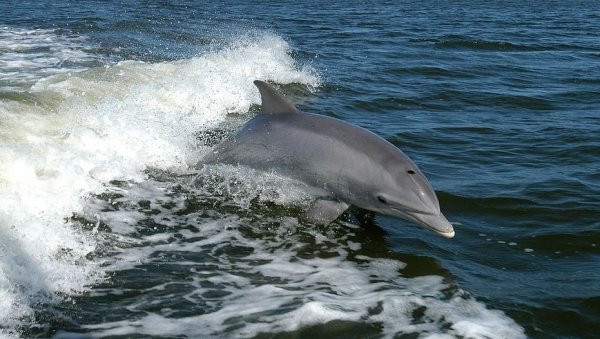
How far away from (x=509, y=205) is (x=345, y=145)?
226 cm

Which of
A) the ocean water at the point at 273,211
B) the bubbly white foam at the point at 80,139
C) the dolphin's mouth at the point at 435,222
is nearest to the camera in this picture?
the ocean water at the point at 273,211

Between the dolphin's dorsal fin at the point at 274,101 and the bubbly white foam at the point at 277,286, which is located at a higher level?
the dolphin's dorsal fin at the point at 274,101

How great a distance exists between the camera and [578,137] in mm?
11984

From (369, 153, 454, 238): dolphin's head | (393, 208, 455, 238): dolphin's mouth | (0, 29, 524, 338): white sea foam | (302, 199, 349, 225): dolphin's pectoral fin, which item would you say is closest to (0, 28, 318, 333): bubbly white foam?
(0, 29, 524, 338): white sea foam

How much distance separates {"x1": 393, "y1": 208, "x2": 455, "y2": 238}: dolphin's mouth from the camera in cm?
727

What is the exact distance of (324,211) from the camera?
25.7 feet

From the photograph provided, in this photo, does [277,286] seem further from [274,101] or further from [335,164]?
[274,101]

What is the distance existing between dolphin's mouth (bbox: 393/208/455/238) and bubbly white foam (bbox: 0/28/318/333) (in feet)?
10.4

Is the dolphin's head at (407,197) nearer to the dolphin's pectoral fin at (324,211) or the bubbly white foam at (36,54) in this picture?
the dolphin's pectoral fin at (324,211)

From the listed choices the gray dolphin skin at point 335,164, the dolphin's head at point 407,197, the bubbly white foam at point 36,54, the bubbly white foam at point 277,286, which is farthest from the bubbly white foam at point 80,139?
the dolphin's head at point 407,197

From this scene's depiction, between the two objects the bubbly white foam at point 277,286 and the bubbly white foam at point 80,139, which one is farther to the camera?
the bubbly white foam at point 80,139

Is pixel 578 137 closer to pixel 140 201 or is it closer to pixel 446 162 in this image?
pixel 446 162

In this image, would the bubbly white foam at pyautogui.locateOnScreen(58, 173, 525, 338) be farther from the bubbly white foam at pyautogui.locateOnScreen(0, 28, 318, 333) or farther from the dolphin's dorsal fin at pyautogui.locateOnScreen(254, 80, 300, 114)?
the dolphin's dorsal fin at pyautogui.locateOnScreen(254, 80, 300, 114)

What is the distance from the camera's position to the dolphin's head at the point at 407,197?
289 inches
